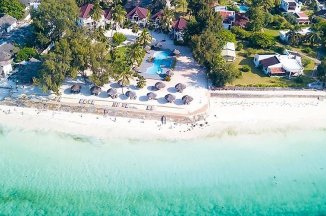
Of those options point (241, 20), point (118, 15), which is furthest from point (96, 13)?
point (241, 20)

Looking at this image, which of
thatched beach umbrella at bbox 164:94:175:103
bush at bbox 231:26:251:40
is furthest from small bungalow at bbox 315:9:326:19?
thatched beach umbrella at bbox 164:94:175:103

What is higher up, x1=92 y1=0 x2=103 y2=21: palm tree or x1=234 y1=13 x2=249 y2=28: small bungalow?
x1=92 y1=0 x2=103 y2=21: palm tree

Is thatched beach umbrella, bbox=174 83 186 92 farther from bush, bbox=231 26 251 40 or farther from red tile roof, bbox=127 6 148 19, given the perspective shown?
red tile roof, bbox=127 6 148 19

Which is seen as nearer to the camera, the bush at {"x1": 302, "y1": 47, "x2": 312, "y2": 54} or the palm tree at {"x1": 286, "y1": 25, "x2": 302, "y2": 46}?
the bush at {"x1": 302, "y1": 47, "x2": 312, "y2": 54}

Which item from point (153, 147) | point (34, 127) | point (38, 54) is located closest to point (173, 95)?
point (153, 147)

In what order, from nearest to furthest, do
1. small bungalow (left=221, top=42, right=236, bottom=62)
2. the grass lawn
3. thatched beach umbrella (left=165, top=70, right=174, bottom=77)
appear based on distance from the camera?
the grass lawn < thatched beach umbrella (left=165, top=70, right=174, bottom=77) < small bungalow (left=221, top=42, right=236, bottom=62)

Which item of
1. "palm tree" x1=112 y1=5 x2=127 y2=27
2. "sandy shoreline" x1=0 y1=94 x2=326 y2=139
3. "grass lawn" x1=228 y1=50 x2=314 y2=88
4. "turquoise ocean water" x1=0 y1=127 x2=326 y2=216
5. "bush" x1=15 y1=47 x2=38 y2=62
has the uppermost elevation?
"palm tree" x1=112 y1=5 x2=127 y2=27

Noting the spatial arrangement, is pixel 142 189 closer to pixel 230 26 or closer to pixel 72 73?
pixel 72 73
